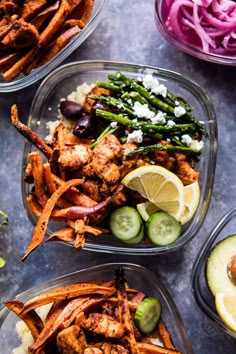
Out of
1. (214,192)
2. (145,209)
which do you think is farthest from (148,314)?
(214,192)

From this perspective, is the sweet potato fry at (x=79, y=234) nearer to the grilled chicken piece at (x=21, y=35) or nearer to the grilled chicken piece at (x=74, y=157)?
the grilled chicken piece at (x=74, y=157)

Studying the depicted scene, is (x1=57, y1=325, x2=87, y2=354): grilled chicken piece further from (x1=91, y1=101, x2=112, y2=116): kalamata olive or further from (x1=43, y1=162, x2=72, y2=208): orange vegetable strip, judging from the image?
(x1=91, y1=101, x2=112, y2=116): kalamata olive

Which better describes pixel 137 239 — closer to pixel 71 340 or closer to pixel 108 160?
pixel 108 160

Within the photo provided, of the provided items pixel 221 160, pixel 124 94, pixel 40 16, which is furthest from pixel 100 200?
pixel 40 16

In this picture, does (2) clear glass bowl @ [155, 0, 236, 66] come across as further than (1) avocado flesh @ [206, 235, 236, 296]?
Yes

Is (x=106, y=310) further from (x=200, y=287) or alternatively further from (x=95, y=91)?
(x=95, y=91)

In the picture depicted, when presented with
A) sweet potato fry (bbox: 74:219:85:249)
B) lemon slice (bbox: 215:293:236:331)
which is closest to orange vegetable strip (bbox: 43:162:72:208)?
sweet potato fry (bbox: 74:219:85:249)
